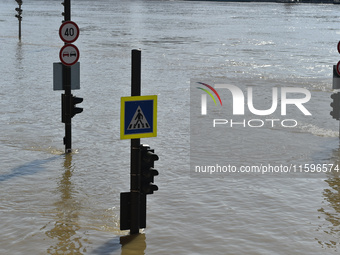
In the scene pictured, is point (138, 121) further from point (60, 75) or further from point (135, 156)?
point (60, 75)

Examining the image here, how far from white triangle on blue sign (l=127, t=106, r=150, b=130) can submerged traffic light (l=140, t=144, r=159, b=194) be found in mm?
249

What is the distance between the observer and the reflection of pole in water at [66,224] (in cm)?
838

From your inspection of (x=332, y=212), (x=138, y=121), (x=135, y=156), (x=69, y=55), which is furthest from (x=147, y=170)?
(x=69, y=55)

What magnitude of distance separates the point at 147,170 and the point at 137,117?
0.64 m

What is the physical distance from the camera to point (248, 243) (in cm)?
869

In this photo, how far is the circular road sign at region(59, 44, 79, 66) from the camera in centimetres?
1247

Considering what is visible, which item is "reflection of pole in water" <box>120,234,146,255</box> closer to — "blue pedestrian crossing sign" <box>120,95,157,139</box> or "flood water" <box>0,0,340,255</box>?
"flood water" <box>0,0,340,255</box>

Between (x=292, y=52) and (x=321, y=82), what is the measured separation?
15.3m

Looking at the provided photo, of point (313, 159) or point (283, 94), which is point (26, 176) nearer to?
point (313, 159)

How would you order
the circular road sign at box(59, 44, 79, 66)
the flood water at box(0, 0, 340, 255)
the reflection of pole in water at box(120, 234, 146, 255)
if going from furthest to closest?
the circular road sign at box(59, 44, 79, 66) → the flood water at box(0, 0, 340, 255) → the reflection of pole in water at box(120, 234, 146, 255)

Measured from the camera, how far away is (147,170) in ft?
27.5

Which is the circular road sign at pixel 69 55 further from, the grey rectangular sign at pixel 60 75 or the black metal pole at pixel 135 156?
the black metal pole at pixel 135 156

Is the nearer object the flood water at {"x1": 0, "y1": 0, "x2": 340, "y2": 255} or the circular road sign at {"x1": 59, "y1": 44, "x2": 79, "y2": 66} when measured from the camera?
the flood water at {"x1": 0, "y1": 0, "x2": 340, "y2": 255}

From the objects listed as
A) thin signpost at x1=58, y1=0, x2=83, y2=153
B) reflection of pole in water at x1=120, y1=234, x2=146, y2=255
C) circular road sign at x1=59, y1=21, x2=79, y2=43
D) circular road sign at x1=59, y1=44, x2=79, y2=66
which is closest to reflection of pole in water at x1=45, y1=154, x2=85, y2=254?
reflection of pole in water at x1=120, y1=234, x2=146, y2=255
